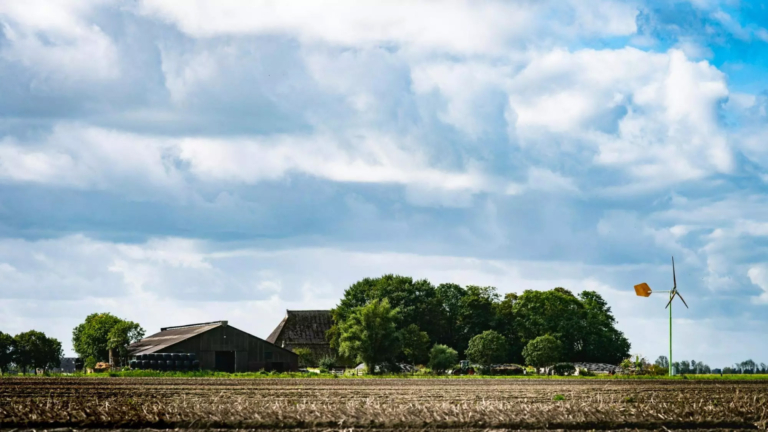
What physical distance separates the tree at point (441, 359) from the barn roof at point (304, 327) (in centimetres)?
4110

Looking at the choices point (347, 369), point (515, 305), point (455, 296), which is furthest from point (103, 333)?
point (515, 305)

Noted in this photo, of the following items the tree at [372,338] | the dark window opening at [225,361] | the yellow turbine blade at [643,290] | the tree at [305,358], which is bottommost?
the tree at [305,358]

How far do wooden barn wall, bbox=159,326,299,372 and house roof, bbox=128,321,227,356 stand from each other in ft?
3.41

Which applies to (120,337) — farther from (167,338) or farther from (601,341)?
(601,341)

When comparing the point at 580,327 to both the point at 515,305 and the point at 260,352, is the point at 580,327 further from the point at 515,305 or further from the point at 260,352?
the point at 260,352

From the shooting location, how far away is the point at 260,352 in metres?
104

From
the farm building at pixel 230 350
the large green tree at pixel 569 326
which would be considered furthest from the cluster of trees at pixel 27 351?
the large green tree at pixel 569 326

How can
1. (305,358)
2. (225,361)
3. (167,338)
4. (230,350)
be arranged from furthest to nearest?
(305,358) < (167,338) < (225,361) < (230,350)

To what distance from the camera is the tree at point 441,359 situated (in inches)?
4094

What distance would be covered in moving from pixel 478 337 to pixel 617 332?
3715cm

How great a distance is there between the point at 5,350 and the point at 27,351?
3.38 metres

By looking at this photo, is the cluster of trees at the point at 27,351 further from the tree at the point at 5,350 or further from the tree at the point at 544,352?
the tree at the point at 544,352

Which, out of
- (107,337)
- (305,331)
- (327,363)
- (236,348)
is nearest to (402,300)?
(327,363)

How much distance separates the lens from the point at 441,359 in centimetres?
10394
